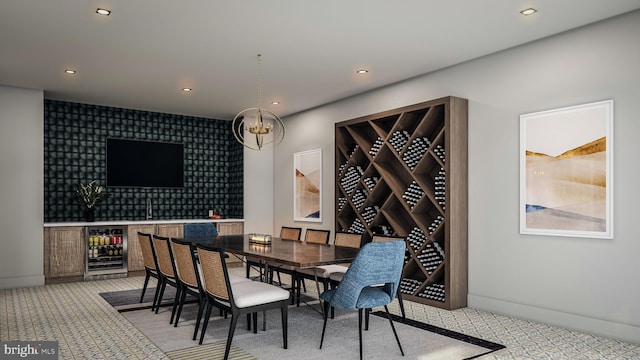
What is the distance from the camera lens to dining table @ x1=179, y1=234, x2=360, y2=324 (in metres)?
3.81

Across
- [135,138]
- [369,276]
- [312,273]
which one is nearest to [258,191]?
[135,138]

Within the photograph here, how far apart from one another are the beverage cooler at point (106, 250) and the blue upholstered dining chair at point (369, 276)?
16.0ft

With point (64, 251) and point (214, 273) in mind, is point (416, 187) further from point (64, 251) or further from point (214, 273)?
point (64, 251)

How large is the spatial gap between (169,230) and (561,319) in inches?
229

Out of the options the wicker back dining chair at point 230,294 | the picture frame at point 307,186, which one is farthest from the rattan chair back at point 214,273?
the picture frame at point 307,186

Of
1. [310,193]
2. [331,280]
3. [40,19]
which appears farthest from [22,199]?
[331,280]

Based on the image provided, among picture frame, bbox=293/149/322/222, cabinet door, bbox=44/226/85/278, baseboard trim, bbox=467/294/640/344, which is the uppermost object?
picture frame, bbox=293/149/322/222

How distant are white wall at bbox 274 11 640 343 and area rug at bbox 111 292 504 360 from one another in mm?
1013

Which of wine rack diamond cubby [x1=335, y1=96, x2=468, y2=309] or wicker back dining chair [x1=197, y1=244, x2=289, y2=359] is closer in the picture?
wicker back dining chair [x1=197, y1=244, x2=289, y2=359]

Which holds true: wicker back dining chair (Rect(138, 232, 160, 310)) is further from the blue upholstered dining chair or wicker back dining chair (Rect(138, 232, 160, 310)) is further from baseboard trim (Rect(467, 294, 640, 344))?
baseboard trim (Rect(467, 294, 640, 344))

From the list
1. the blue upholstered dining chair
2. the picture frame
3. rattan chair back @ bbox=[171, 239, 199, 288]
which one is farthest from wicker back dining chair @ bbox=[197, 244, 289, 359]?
the picture frame

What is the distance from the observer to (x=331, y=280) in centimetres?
488

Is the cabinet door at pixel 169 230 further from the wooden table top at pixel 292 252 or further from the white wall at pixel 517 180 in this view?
the white wall at pixel 517 180

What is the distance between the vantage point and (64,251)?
702 cm
